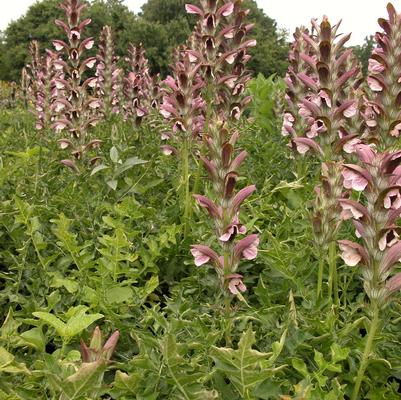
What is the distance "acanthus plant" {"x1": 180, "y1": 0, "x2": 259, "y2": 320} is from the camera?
6.71 ft

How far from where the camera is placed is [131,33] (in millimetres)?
37125

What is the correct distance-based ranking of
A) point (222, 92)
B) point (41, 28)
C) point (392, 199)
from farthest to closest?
point (41, 28), point (222, 92), point (392, 199)

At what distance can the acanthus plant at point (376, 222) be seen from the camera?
172cm

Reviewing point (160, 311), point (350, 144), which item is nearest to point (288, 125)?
point (350, 144)

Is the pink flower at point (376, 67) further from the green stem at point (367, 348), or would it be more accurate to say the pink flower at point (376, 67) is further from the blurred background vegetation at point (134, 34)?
the blurred background vegetation at point (134, 34)

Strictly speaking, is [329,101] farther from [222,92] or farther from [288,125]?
[288,125]

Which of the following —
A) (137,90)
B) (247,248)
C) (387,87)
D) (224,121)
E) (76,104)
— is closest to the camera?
(247,248)

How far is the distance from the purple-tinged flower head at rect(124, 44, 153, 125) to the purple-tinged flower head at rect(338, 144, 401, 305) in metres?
3.33

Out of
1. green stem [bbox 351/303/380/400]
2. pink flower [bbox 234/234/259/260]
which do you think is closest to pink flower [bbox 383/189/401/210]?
green stem [bbox 351/303/380/400]

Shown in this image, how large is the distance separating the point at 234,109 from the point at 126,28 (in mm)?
36290

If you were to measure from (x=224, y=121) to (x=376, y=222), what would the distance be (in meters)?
1.04

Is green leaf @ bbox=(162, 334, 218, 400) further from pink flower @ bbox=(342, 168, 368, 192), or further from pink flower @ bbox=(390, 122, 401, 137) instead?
pink flower @ bbox=(390, 122, 401, 137)

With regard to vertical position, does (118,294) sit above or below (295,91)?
below

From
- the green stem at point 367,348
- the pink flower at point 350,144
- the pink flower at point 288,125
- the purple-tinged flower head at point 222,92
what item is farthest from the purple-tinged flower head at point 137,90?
the green stem at point 367,348
